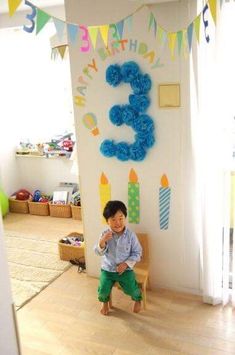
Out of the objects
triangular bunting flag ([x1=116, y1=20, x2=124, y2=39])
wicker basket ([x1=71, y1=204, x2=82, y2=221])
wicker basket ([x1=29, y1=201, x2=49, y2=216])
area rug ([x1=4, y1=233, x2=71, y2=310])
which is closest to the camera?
triangular bunting flag ([x1=116, y1=20, x2=124, y2=39])

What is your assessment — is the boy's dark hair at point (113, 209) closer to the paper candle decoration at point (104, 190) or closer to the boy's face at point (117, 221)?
the boy's face at point (117, 221)

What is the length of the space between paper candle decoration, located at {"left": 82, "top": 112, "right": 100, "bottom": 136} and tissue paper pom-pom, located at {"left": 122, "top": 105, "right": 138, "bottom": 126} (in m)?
0.25


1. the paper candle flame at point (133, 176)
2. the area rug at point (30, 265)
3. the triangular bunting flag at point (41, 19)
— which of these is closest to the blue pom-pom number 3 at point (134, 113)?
the paper candle flame at point (133, 176)

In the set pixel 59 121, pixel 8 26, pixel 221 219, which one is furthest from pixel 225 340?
pixel 8 26

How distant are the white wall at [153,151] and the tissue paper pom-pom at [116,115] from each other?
0.05 metres

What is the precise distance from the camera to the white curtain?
2271 millimetres

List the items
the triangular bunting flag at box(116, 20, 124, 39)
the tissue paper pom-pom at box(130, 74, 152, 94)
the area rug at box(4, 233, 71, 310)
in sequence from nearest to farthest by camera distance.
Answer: the triangular bunting flag at box(116, 20, 124, 39)
the tissue paper pom-pom at box(130, 74, 152, 94)
the area rug at box(4, 233, 71, 310)

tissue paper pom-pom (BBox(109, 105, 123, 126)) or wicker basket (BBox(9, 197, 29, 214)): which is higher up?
tissue paper pom-pom (BBox(109, 105, 123, 126))

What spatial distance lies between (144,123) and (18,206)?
2.53m

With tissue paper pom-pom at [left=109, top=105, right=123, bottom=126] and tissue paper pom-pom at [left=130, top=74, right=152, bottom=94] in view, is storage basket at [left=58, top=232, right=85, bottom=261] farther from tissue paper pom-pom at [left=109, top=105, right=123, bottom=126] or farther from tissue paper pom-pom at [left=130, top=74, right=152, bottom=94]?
tissue paper pom-pom at [left=130, top=74, right=152, bottom=94]

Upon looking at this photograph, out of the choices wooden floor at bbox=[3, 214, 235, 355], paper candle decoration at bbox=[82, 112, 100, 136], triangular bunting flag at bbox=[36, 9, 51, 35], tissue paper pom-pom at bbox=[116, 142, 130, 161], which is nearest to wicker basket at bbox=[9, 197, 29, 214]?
wooden floor at bbox=[3, 214, 235, 355]

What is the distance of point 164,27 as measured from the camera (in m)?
2.40

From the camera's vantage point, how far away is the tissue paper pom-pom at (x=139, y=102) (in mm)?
2559

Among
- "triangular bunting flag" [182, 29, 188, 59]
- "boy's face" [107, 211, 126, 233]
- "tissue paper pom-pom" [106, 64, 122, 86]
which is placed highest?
"triangular bunting flag" [182, 29, 188, 59]
